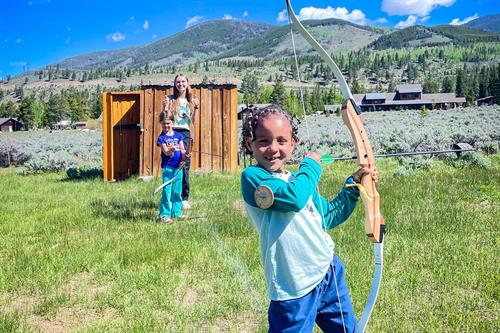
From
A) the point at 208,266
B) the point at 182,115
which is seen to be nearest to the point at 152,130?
the point at 182,115

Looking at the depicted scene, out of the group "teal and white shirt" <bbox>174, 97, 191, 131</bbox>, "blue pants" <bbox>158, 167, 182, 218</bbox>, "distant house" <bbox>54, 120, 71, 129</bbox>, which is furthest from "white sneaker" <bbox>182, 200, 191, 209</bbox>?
"distant house" <bbox>54, 120, 71, 129</bbox>

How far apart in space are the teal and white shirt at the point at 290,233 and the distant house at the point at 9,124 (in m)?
130

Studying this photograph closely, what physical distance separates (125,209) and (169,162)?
1.67 m

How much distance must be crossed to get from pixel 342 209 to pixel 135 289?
2.72 metres

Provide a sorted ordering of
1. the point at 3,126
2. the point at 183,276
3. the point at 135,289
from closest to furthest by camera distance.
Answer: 1. the point at 135,289
2. the point at 183,276
3. the point at 3,126

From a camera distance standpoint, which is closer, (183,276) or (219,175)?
(183,276)

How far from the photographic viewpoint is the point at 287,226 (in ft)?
8.18

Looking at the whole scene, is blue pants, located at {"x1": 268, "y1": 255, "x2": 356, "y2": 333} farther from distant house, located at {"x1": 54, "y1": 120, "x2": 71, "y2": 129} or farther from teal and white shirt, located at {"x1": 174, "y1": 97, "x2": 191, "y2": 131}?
distant house, located at {"x1": 54, "y1": 120, "x2": 71, "y2": 129}

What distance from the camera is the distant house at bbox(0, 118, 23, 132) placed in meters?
119

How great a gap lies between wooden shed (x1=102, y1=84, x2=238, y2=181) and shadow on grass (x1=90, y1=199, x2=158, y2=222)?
12.5ft

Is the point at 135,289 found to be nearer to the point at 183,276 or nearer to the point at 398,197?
the point at 183,276

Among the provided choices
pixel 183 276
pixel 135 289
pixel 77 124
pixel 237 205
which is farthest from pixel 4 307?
pixel 77 124

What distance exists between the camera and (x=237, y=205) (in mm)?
8570

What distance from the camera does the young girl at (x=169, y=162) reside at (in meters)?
7.24
